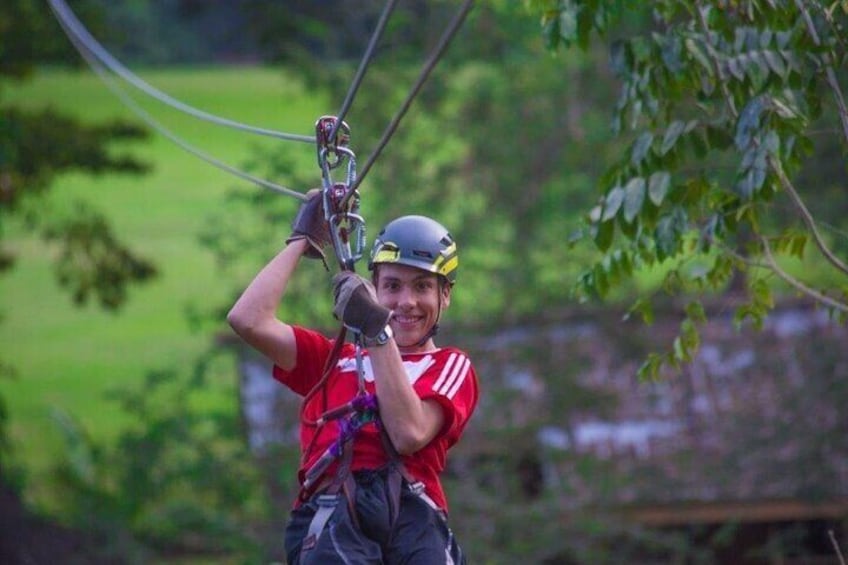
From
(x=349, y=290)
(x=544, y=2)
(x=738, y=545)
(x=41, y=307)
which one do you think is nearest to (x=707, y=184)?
(x=544, y=2)

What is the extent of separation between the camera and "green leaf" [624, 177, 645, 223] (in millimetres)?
6406

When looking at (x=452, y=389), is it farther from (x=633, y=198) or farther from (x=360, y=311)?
(x=633, y=198)

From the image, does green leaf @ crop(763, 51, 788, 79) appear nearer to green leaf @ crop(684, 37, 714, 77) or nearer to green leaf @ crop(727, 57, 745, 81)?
green leaf @ crop(727, 57, 745, 81)

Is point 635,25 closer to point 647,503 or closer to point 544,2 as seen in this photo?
point 647,503

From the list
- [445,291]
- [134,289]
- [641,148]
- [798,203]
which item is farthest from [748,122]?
[134,289]

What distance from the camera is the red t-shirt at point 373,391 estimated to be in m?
5.06

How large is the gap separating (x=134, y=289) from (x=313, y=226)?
72.1 feet

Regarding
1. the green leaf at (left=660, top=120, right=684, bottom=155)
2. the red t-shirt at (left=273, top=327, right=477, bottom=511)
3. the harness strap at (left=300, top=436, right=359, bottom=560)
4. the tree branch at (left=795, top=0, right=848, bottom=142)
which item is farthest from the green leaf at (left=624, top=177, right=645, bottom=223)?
the harness strap at (left=300, top=436, right=359, bottom=560)

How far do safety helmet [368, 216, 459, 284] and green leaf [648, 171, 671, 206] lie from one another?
130 centimetres

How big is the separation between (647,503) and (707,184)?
8.55 meters

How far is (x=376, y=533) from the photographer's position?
5.00 meters

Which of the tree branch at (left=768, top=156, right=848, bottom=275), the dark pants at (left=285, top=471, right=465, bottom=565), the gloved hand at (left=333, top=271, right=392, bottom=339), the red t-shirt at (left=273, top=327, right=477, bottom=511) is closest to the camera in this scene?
the gloved hand at (left=333, top=271, right=392, bottom=339)

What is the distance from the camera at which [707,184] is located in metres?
6.46

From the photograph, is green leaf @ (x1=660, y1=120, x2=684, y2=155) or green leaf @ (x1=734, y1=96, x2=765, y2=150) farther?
green leaf @ (x1=660, y1=120, x2=684, y2=155)
